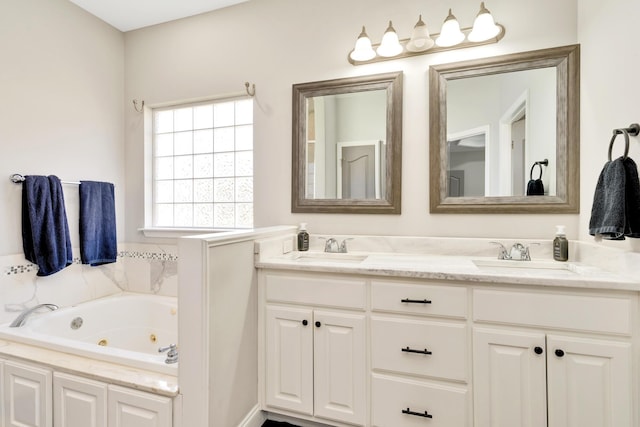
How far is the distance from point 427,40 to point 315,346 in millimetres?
1824

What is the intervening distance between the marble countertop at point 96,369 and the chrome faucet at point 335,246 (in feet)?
3.61

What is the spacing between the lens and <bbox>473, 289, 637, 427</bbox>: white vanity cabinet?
1.24 metres

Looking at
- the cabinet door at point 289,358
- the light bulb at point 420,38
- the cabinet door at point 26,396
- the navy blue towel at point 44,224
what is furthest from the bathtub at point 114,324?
the light bulb at point 420,38

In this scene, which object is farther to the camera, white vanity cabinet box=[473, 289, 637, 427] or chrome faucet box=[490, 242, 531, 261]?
chrome faucet box=[490, 242, 531, 261]

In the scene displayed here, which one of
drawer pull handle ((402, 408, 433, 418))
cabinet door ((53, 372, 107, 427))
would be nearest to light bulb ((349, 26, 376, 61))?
drawer pull handle ((402, 408, 433, 418))

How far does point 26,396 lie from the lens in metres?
1.58

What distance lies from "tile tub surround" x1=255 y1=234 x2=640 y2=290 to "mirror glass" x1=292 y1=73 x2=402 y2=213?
25 centimetres

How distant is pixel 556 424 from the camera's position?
51.5 inches

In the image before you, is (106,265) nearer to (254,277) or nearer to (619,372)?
(254,277)

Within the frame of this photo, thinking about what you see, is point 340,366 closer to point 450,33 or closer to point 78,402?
point 78,402

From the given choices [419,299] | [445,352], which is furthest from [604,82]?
[445,352]

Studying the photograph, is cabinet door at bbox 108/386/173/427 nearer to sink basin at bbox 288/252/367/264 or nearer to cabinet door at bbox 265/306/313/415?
cabinet door at bbox 265/306/313/415

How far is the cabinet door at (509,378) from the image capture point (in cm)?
133

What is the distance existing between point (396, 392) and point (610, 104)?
165cm
